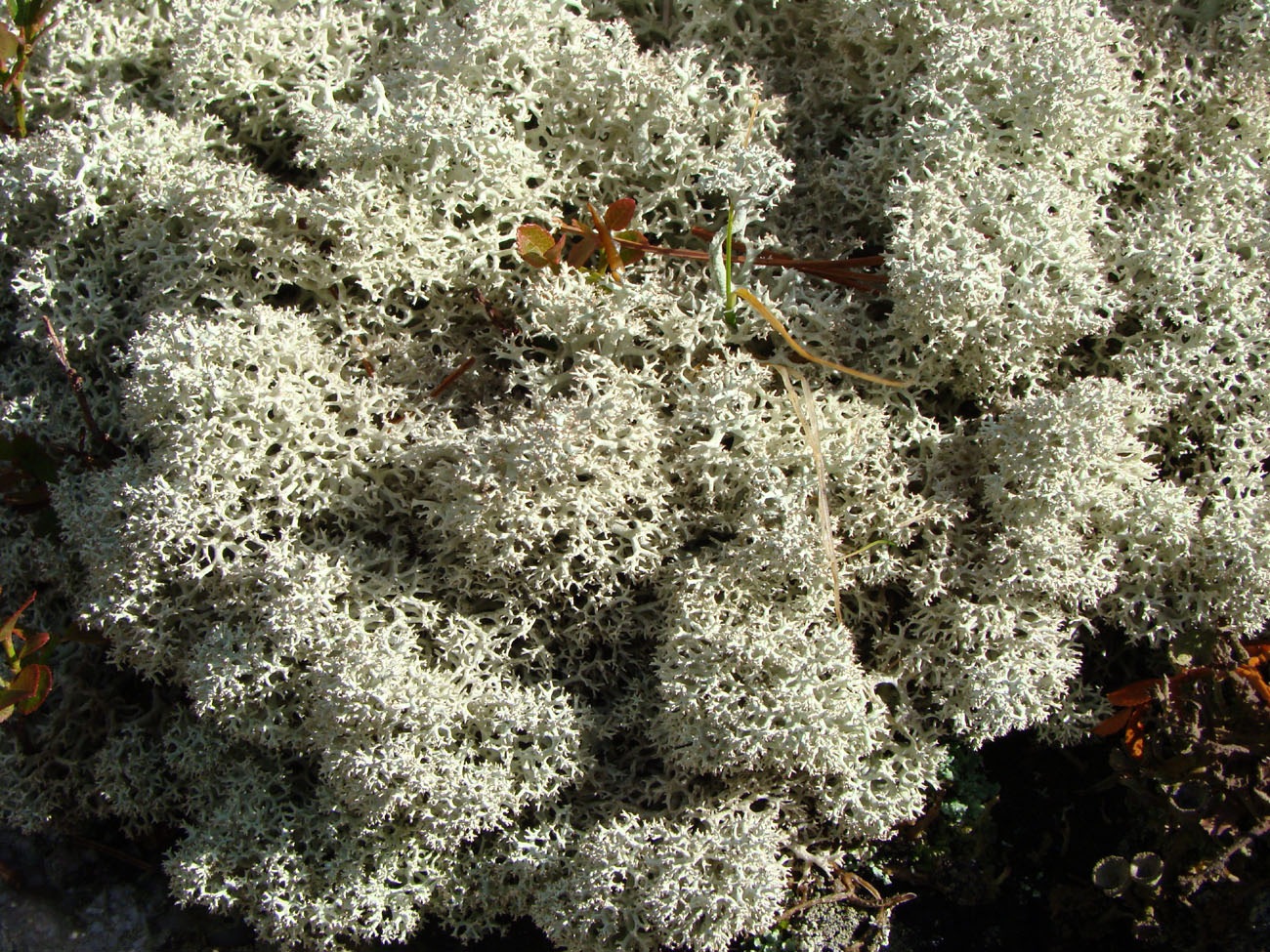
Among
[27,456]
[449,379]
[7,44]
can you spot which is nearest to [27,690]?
[27,456]

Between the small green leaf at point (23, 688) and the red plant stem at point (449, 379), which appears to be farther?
the red plant stem at point (449, 379)

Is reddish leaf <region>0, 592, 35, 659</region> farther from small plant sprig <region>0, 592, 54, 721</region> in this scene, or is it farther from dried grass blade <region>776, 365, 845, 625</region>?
dried grass blade <region>776, 365, 845, 625</region>

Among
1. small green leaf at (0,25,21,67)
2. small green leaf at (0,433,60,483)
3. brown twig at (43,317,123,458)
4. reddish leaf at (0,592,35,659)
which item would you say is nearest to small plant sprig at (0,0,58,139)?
small green leaf at (0,25,21,67)

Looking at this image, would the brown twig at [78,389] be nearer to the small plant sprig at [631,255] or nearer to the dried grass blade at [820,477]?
the small plant sprig at [631,255]

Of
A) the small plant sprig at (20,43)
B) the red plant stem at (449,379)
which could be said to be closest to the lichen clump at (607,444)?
the red plant stem at (449,379)

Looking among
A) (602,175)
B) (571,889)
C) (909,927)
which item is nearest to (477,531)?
(571,889)
